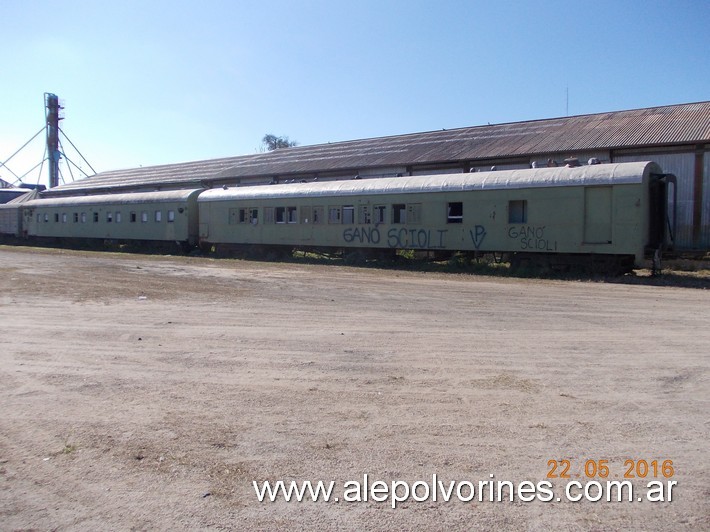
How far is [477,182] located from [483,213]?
1.15 metres

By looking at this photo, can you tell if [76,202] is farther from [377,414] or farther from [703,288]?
[377,414]

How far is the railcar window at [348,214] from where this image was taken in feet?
81.5

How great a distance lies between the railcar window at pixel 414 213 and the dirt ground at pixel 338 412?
38.8 ft

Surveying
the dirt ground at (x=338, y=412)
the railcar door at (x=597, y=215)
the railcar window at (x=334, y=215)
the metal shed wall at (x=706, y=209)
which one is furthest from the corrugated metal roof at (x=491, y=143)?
the dirt ground at (x=338, y=412)

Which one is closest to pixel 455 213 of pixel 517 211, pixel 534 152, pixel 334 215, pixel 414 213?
pixel 414 213

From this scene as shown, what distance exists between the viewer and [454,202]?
21938mm

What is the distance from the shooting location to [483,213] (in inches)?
832

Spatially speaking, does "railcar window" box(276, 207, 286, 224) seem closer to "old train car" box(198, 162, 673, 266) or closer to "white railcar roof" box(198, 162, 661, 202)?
"old train car" box(198, 162, 673, 266)

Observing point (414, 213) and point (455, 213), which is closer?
point (455, 213)

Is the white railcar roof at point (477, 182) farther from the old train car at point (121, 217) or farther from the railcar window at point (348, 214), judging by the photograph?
the old train car at point (121, 217)

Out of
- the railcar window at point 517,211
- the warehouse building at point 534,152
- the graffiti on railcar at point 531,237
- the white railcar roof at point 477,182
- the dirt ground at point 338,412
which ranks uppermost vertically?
the warehouse building at point 534,152

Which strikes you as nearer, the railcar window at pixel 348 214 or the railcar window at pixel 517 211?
the railcar window at pixel 517 211

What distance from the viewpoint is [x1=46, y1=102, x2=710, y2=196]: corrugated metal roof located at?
1037 inches

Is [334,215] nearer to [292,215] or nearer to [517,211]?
[292,215]
